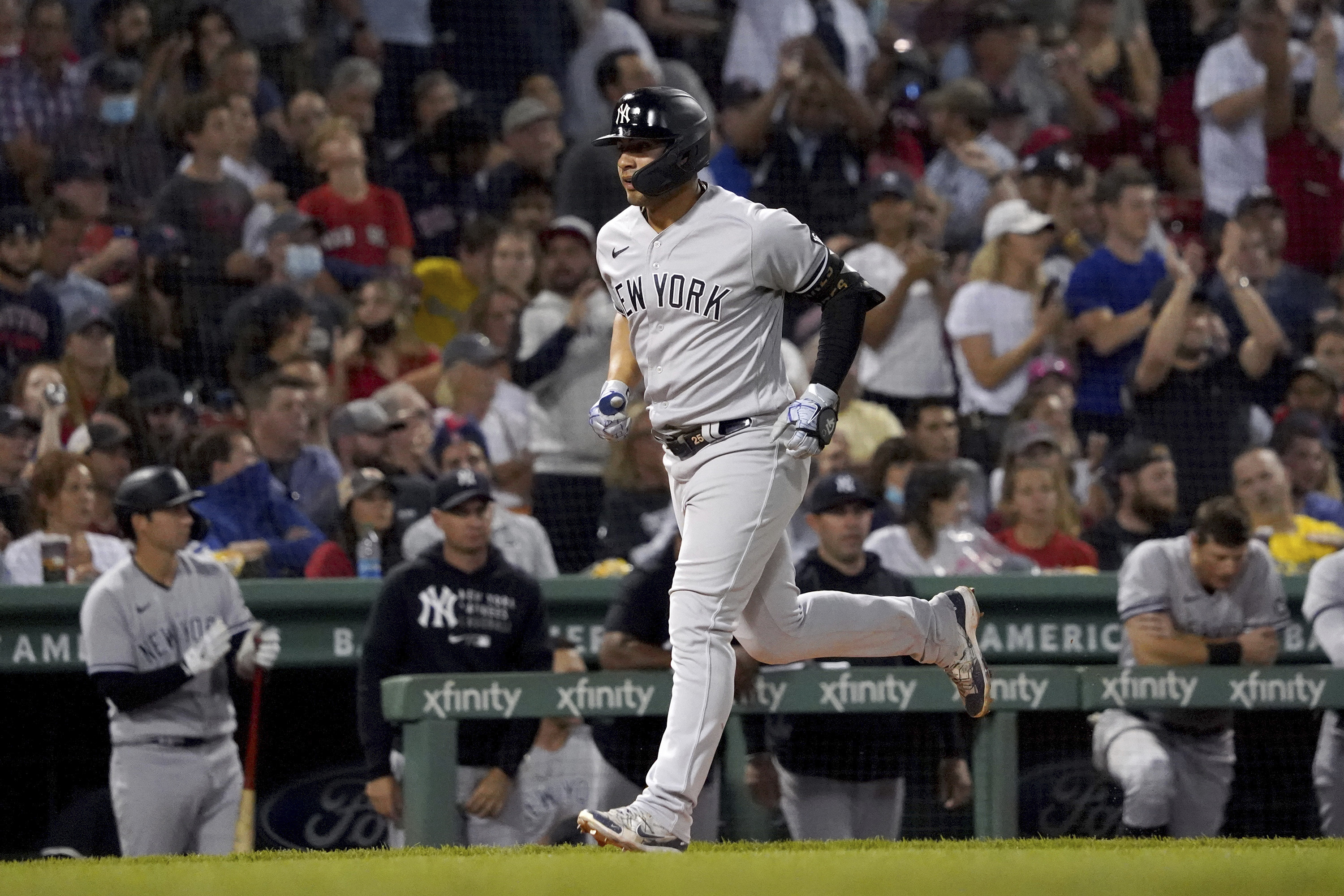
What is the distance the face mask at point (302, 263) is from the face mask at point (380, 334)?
419mm

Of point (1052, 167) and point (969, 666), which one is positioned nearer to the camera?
point (969, 666)

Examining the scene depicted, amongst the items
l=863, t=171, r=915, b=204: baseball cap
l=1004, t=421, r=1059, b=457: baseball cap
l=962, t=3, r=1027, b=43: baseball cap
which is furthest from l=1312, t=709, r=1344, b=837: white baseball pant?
l=962, t=3, r=1027, b=43: baseball cap

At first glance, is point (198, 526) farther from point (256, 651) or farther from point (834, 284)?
point (834, 284)

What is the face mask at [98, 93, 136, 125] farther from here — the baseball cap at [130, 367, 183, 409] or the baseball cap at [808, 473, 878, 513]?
the baseball cap at [808, 473, 878, 513]

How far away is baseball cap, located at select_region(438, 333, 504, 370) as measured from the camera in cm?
819

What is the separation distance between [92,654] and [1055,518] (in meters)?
3.55

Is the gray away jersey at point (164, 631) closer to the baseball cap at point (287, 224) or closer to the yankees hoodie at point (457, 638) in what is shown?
the yankees hoodie at point (457, 638)

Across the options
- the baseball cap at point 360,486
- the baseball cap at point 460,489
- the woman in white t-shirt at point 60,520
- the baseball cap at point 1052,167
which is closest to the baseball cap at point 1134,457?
the baseball cap at point 1052,167

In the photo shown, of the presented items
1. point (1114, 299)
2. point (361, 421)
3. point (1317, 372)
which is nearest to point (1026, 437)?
point (1114, 299)

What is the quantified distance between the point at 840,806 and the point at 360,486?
2.08m

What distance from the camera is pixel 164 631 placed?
650 centimetres

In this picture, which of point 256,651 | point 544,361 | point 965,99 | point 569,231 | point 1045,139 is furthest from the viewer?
point 1045,139

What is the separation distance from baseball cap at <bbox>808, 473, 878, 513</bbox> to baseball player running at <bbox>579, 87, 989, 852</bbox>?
6.41 ft

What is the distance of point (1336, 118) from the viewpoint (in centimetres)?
1073
